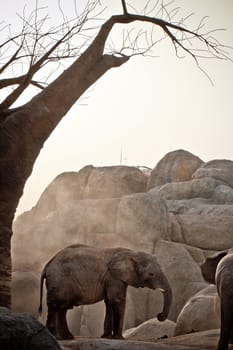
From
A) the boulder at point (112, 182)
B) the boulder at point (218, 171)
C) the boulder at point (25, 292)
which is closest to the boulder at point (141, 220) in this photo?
the boulder at point (25, 292)

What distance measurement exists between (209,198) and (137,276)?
14.5m

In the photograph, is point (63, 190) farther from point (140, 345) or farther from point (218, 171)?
point (140, 345)

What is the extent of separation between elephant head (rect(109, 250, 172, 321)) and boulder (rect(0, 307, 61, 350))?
571 cm

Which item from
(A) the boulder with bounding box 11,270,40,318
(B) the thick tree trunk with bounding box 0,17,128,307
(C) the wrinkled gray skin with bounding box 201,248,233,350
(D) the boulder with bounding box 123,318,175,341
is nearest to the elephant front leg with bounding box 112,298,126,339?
(B) the thick tree trunk with bounding box 0,17,128,307

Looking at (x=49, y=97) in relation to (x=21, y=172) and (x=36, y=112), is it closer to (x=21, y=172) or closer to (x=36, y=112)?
(x=36, y=112)

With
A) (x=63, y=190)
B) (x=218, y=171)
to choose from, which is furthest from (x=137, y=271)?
(x=63, y=190)

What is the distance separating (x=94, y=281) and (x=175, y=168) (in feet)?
59.5

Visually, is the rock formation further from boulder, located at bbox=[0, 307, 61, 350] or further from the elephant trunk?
boulder, located at bbox=[0, 307, 61, 350]

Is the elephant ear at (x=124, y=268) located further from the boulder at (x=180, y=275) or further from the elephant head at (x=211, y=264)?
the boulder at (x=180, y=275)

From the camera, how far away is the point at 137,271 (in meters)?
8.95

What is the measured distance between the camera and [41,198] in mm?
27016

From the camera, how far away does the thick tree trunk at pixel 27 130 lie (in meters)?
6.65

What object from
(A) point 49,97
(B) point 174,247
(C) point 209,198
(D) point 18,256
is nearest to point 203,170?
(C) point 209,198

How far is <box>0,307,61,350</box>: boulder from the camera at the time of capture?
2939 mm
